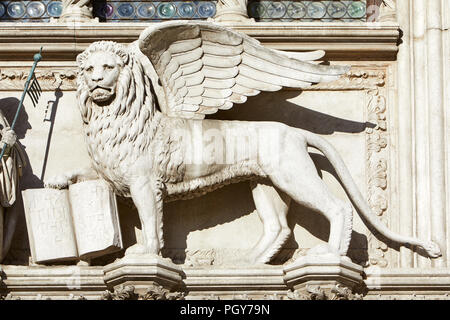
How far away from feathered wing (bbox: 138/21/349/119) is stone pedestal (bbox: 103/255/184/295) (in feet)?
4.12

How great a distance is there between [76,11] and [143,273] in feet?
8.11

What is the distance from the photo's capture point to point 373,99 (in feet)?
51.2

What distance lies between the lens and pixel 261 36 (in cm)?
1550

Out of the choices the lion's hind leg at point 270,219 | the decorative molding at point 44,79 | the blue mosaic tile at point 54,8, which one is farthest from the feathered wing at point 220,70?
the blue mosaic tile at point 54,8

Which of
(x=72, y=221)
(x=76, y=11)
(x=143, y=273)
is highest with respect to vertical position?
(x=76, y=11)

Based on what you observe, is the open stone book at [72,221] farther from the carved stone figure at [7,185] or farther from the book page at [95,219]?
the carved stone figure at [7,185]

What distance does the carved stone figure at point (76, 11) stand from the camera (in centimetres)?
1573

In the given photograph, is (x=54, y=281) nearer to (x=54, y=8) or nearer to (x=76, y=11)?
(x=76, y=11)

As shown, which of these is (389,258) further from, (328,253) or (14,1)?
(14,1)

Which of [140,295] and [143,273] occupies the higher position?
[143,273]

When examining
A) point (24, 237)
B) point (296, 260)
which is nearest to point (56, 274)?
point (24, 237)

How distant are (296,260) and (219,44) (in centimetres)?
178

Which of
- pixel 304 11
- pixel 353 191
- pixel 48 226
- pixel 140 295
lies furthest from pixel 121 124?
pixel 304 11

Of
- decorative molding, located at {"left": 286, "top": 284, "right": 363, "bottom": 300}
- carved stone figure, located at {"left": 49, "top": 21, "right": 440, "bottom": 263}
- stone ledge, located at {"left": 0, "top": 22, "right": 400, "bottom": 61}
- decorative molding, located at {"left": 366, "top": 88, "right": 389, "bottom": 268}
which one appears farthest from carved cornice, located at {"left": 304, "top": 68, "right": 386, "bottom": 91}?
decorative molding, located at {"left": 286, "top": 284, "right": 363, "bottom": 300}
